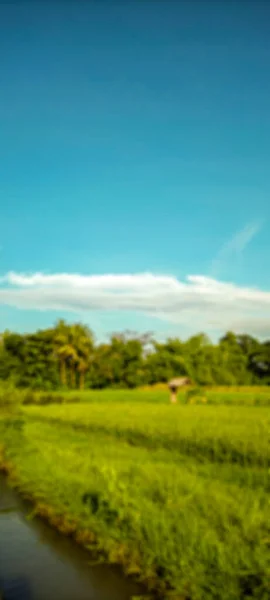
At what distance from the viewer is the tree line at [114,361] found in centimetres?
5356

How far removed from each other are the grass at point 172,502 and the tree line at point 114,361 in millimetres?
39549

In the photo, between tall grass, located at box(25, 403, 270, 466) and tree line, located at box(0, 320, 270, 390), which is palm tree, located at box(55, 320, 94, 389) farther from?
tall grass, located at box(25, 403, 270, 466)

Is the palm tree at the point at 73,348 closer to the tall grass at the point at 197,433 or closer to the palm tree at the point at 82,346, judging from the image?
the palm tree at the point at 82,346

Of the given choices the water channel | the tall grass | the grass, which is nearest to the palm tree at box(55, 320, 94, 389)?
the tall grass

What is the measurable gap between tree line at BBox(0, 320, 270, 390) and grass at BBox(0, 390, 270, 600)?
130 ft

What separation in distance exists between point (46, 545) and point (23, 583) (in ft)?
4.93

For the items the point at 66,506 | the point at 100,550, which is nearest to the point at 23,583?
the point at 100,550

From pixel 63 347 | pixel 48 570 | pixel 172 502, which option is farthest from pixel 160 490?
pixel 63 347

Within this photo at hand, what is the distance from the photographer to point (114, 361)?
58.0 m

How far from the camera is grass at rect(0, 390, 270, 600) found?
5.23 metres

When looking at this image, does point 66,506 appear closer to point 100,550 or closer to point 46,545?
point 46,545

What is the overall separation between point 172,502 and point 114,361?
51404mm

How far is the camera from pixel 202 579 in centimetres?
516

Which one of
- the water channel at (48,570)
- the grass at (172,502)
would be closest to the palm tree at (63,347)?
the grass at (172,502)
